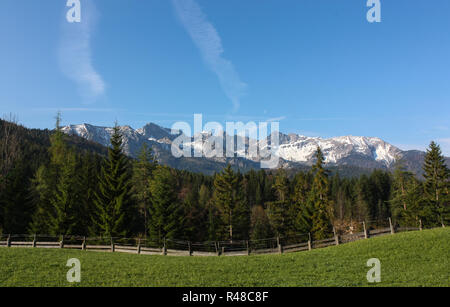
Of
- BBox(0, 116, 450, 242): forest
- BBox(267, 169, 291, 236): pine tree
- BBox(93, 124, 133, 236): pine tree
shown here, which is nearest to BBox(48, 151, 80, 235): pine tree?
BBox(0, 116, 450, 242): forest

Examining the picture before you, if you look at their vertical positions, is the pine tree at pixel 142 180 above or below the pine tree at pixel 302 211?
above

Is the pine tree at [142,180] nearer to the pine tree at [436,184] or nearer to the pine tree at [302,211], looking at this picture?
→ the pine tree at [302,211]

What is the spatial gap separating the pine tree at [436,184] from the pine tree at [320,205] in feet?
61.7

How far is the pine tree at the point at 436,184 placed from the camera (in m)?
49.0

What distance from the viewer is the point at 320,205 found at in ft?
151

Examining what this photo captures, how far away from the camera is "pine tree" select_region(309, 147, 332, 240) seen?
44.7m

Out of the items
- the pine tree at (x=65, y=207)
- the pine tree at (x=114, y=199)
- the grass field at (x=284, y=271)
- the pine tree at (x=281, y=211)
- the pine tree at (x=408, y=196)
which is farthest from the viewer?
the pine tree at (x=408, y=196)

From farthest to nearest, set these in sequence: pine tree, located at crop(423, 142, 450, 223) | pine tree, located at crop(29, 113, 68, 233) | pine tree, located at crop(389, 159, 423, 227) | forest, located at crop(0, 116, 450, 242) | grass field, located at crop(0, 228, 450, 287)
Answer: pine tree, located at crop(389, 159, 423, 227) < pine tree, located at crop(423, 142, 450, 223) < pine tree, located at crop(29, 113, 68, 233) < forest, located at crop(0, 116, 450, 242) < grass field, located at crop(0, 228, 450, 287)

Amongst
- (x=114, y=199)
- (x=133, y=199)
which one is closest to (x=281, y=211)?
(x=133, y=199)

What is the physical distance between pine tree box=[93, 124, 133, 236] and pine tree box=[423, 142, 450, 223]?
49.3 m

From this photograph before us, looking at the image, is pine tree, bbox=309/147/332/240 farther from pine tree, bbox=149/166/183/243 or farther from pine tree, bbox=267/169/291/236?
pine tree, bbox=149/166/183/243

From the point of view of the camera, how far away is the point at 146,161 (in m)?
→ 51.7

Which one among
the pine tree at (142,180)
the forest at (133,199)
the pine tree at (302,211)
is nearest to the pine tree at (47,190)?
the forest at (133,199)
